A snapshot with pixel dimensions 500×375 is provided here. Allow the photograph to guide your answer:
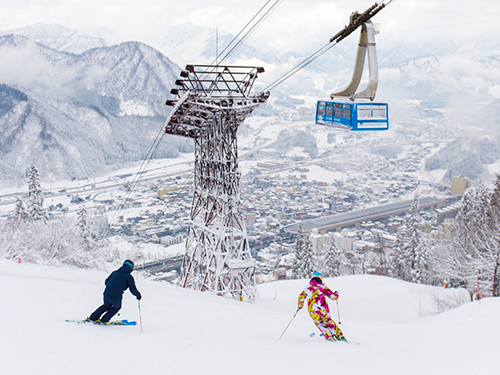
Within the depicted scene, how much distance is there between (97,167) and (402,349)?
280 feet

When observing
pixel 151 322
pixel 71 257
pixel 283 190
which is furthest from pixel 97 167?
pixel 151 322

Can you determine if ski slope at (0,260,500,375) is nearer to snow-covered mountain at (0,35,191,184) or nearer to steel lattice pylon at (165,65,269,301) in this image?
steel lattice pylon at (165,65,269,301)

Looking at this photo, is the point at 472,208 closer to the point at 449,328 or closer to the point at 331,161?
the point at 449,328

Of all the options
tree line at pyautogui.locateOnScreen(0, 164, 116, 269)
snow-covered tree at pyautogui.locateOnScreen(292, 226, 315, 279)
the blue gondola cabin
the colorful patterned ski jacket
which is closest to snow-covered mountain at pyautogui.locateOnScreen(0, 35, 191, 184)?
tree line at pyautogui.locateOnScreen(0, 164, 116, 269)

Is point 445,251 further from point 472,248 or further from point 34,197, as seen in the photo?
point 34,197

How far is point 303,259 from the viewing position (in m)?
24.2

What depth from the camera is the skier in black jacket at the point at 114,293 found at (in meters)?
5.04

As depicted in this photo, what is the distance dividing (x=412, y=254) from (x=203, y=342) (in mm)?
20077

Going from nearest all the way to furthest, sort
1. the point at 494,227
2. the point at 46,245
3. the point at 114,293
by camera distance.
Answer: the point at 114,293 → the point at 46,245 → the point at 494,227

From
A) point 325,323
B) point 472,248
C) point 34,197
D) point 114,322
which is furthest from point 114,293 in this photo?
point 34,197

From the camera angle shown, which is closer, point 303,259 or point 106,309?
point 106,309

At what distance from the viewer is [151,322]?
5.60 metres

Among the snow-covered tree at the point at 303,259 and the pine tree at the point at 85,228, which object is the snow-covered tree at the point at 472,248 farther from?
the pine tree at the point at 85,228

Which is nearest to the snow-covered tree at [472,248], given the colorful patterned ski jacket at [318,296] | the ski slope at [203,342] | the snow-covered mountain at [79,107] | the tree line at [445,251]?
the tree line at [445,251]
